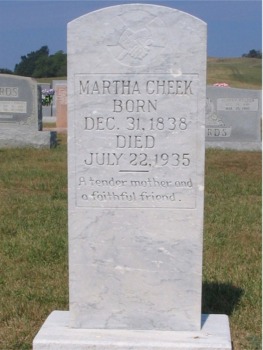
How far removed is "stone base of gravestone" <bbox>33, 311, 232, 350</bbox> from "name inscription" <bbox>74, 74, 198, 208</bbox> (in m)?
0.65

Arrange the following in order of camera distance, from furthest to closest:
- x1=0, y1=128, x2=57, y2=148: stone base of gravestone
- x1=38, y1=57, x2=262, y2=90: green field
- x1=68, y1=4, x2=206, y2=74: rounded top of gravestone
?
x1=38, y1=57, x2=262, y2=90: green field, x1=0, y1=128, x2=57, y2=148: stone base of gravestone, x1=68, y1=4, x2=206, y2=74: rounded top of gravestone

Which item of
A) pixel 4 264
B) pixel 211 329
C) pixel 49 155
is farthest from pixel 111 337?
pixel 49 155

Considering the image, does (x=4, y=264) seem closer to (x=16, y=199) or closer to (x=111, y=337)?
(x=111, y=337)

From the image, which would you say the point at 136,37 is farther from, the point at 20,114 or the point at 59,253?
the point at 20,114

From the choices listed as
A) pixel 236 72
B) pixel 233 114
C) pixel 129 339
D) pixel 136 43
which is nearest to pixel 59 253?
pixel 129 339

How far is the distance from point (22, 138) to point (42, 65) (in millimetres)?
34715

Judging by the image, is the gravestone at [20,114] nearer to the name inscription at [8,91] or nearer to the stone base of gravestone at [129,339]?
the name inscription at [8,91]

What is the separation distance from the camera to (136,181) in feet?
12.3

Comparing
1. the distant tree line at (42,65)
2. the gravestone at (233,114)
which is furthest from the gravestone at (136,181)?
the distant tree line at (42,65)

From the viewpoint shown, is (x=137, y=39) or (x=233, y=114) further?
(x=233, y=114)

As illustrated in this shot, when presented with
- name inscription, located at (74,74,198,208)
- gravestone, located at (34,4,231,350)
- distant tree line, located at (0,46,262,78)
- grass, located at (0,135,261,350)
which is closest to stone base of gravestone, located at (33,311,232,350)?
gravestone, located at (34,4,231,350)

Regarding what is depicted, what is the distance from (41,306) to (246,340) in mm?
1306

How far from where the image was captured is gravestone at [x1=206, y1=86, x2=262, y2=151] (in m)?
14.3

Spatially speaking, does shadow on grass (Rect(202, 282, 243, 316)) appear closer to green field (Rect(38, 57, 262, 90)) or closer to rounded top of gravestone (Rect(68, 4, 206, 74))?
rounded top of gravestone (Rect(68, 4, 206, 74))
